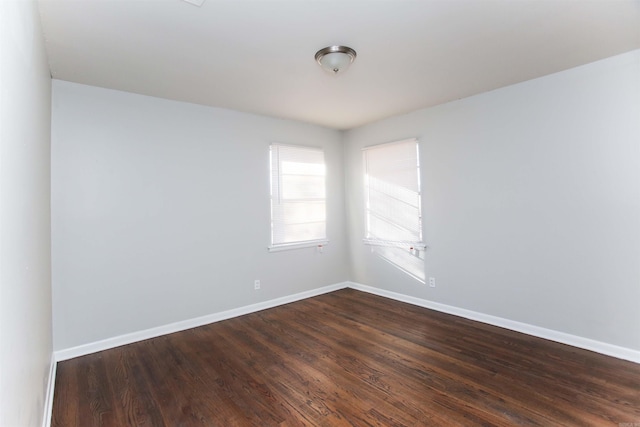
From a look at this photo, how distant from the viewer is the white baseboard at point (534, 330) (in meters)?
2.63

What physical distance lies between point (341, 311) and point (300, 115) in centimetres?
258

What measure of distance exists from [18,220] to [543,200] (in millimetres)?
3792

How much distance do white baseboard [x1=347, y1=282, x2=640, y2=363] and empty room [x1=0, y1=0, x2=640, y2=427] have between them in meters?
0.01

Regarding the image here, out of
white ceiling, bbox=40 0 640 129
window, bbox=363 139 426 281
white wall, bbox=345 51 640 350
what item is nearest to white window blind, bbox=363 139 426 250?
window, bbox=363 139 426 281

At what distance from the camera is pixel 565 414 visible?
1944 mm

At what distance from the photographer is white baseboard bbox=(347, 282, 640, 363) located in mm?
2627

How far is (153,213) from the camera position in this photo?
331 cm

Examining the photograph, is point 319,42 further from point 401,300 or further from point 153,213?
point 401,300

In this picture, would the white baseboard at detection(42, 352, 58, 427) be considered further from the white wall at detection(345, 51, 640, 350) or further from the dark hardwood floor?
the white wall at detection(345, 51, 640, 350)

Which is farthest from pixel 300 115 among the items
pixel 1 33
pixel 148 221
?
pixel 1 33

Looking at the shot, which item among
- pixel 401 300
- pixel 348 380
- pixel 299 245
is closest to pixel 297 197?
pixel 299 245

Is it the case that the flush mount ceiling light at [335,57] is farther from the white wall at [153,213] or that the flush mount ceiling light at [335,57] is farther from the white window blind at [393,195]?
the white window blind at [393,195]

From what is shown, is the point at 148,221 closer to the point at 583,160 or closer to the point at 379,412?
the point at 379,412

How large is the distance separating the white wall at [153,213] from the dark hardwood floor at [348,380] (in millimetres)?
428
